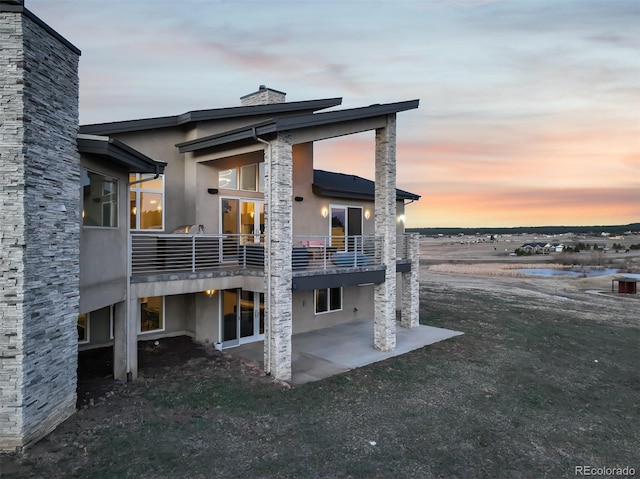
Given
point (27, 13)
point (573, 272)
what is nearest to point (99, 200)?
point (27, 13)

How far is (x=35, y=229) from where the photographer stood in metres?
6.60

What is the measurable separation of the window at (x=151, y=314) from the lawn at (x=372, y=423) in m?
2.73

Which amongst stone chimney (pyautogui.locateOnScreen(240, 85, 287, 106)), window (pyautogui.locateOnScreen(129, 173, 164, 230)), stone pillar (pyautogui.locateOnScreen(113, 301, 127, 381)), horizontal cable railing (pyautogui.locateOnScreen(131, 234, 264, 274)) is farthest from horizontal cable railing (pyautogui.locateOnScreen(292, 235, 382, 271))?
stone chimney (pyautogui.locateOnScreen(240, 85, 287, 106))

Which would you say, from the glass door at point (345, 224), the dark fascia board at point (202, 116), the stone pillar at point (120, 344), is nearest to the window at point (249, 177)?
the dark fascia board at point (202, 116)

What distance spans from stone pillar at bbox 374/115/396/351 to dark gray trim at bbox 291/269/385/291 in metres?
0.52

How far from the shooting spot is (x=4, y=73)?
248 inches

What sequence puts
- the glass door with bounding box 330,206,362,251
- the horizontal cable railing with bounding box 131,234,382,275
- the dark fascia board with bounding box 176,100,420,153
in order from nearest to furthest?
the dark fascia board with bounding box 176,100,420,153 < the horizontal cable railing with bounding box 131,234,382,275 < the glass door with bounding box 330,206,362,251

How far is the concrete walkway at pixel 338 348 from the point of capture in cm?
1130

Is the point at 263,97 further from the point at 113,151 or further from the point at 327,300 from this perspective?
the point at 327,300

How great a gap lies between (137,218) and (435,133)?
2718 cm

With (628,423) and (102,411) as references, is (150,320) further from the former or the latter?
(628,423)

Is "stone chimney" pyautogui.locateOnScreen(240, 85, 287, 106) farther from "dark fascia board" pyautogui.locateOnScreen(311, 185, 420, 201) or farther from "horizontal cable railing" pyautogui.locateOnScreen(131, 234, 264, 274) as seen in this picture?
"horizontal cable railing" pyautogui.locateOnScreen(131, 234, 264, 274)

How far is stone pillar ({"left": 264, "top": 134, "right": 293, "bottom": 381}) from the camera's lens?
10188mm

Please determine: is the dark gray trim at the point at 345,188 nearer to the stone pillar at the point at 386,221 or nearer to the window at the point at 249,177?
the window at the point at 249,177
